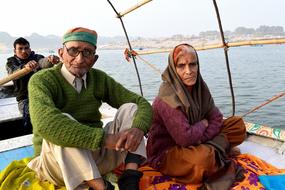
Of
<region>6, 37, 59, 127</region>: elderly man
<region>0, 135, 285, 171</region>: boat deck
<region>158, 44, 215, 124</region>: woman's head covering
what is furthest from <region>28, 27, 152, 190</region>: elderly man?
<region>6, 37, 59, 127</region>: elderly man

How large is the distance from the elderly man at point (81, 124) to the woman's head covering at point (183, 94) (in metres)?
0.23

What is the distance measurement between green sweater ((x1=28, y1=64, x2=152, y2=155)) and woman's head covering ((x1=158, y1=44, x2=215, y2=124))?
20 cm

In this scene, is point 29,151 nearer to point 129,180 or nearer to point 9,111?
point 129,180

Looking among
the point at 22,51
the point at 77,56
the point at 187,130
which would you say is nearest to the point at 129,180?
the point at 187,130

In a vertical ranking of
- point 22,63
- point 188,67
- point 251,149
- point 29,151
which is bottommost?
point 251,149

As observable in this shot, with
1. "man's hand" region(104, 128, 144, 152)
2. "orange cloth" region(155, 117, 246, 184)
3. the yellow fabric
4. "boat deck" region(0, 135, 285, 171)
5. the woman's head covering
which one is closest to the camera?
"man's hand" region(104, 128, 144, 152)

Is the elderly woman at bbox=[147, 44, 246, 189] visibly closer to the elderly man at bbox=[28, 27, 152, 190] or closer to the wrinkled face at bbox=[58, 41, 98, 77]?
the elderly man at bbox=[28, 27, 152, 190]

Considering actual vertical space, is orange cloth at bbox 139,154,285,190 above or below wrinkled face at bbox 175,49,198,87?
below

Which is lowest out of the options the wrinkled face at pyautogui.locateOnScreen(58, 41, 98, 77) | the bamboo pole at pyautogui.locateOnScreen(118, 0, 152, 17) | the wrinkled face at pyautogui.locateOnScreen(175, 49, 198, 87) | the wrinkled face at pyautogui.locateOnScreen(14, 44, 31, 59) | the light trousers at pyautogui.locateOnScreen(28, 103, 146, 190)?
the light trousers at pyautogui.locateOnScreen(28, 103, 146, 190)

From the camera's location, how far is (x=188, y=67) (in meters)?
2.34

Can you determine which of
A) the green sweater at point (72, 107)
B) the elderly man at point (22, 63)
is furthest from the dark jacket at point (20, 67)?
the green sweater at point (72, 107)

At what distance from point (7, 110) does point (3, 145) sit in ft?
5.75

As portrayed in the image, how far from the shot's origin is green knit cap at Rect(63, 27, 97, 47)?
6.81ft

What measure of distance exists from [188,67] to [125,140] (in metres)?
0.82
